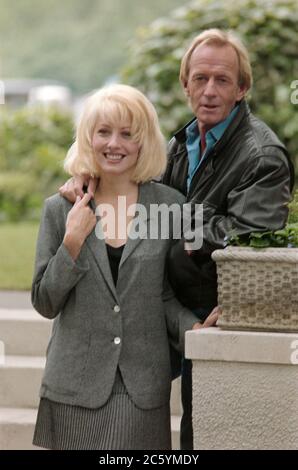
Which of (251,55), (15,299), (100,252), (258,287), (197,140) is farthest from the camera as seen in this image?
(251,55)

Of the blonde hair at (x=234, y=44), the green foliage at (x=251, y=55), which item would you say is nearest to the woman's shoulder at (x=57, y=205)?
the blonde hair at (x=234, y=44)

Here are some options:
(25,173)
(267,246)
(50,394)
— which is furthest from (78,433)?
(25,173)

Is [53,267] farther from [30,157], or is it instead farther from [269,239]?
[30,157]

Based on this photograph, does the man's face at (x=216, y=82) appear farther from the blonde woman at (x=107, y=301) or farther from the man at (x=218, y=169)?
the blonde woman at (x=107, y=301)

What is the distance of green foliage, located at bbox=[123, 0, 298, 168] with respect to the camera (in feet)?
28.5

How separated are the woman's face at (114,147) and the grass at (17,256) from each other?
3.81 meters

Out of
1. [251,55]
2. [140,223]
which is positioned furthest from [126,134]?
[251,55]

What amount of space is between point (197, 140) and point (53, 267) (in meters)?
0.82

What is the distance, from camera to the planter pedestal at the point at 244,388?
13.3 feet

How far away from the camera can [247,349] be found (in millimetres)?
4082

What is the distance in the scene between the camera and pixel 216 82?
14.3ft

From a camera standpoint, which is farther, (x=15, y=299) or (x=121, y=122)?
(x=15, y=299)

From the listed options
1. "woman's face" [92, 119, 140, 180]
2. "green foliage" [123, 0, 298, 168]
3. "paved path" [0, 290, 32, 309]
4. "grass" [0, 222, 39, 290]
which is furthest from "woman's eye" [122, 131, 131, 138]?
"green foliage" [123, 0, 298, 168]

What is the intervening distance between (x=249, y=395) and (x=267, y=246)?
0.53m
